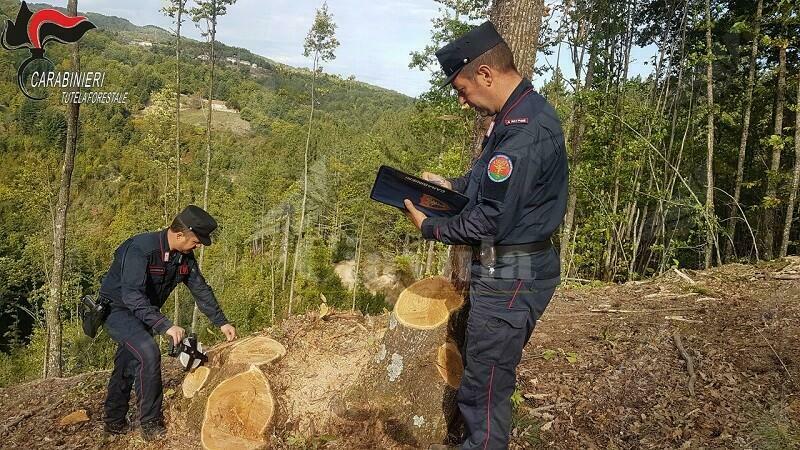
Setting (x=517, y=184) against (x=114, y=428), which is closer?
(x=517, y=184)

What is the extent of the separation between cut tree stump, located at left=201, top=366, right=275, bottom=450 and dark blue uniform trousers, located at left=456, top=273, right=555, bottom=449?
1.60 meters

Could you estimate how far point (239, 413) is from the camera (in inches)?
135

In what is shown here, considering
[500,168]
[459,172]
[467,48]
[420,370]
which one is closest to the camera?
[500,168]

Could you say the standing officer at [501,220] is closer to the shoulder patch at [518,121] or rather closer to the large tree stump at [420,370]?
the shoulder patch at [518,121]

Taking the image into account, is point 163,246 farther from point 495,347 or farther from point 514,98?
point 514,98

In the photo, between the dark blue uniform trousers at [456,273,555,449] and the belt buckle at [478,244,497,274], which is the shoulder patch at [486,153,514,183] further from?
the dark blue uniform trousers at [456,273,555,449]

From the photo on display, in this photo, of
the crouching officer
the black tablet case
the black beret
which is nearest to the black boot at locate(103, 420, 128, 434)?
the crouching officer

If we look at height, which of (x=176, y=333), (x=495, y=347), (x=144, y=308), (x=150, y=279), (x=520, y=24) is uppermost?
(x=520, y=24)

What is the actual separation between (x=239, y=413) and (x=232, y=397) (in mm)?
128

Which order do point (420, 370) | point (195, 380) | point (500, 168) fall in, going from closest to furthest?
point (500, 168) < point (420, 370) < point (195, 380)

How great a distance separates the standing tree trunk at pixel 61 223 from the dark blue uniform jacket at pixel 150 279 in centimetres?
784

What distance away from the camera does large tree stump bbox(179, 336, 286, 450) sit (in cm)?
338

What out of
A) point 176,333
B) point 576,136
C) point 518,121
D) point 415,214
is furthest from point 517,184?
point 576,136

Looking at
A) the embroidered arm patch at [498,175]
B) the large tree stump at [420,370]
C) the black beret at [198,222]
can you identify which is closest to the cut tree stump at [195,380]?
the black beret at [198,222]
